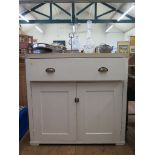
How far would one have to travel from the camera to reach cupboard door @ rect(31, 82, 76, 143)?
1450 millimetres

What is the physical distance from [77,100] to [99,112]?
0.19m

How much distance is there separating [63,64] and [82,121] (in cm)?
46

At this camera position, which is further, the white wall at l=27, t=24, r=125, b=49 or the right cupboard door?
the white wall at l=27, t=24, r=125, b=49

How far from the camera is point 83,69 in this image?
1394 mm

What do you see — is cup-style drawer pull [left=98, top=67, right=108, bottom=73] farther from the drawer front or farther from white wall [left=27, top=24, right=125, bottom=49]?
white wall [left=27, top=24, right=125, bottom=49]

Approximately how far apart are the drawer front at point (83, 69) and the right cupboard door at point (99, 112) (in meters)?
0.07

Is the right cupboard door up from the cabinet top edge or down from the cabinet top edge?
down

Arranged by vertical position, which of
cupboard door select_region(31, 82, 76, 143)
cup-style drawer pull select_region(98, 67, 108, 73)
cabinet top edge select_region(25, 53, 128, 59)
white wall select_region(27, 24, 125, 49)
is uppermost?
white wall select_region(27, 24, 125, 49)

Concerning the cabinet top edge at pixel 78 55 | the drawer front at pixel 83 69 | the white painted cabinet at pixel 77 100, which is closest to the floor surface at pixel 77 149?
the white painted cabinet at pixel 77 100

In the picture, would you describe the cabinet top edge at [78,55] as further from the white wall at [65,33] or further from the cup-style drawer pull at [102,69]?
the white wall at [65,33]

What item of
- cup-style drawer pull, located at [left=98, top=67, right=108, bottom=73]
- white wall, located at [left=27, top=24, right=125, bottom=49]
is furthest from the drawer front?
white wall, located at [left=27, top=24, right=125, bottom=49]

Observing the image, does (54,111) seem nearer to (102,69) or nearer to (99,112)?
(99,112)
